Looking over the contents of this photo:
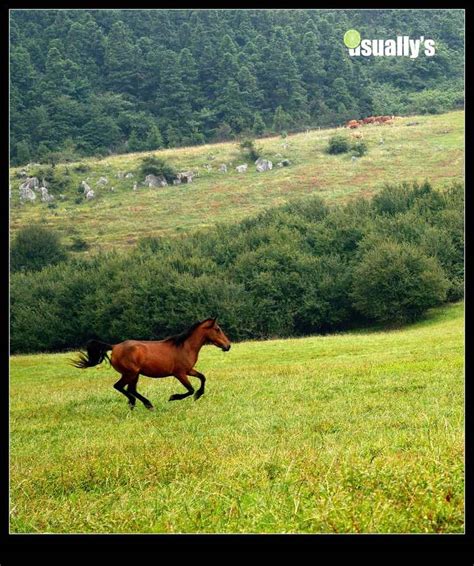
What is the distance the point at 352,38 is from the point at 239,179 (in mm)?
2838

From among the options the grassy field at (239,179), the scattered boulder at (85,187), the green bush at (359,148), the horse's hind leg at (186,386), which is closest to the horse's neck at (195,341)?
the horse's hind leg at (186,386)

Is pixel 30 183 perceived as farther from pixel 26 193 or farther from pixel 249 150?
pixel 249 150

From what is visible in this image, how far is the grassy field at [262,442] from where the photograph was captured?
23.5 feet

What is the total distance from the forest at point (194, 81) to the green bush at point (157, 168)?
0.80ft

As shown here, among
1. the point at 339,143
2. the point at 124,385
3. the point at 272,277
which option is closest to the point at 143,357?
the point at 124,385

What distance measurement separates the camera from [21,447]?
8805 mm

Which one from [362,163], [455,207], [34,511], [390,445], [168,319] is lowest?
[34,511]

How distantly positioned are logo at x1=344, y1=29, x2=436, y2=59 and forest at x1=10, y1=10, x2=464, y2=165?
114mm

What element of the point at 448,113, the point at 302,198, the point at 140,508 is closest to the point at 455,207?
the point at 448,113

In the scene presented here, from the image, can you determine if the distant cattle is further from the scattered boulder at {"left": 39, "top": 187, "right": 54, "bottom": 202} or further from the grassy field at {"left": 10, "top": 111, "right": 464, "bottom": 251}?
the scattered boulder at {"left": 39, "top": 187, "right": 54, "bottom": 202}

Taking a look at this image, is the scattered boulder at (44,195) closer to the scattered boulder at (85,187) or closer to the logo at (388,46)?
the scattered boulder at (85,187)
